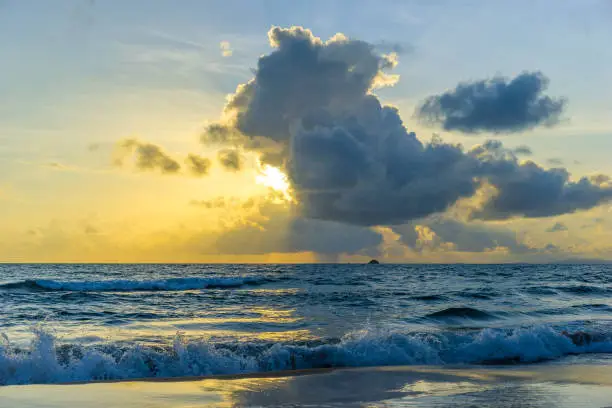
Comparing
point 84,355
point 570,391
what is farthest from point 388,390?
point 84,355

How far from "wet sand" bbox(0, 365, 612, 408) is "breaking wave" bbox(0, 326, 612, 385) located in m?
1.29

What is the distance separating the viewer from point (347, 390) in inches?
433

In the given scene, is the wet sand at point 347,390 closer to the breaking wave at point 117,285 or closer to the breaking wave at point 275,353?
the breaking wave at point 275,353

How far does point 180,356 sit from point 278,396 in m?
4.95

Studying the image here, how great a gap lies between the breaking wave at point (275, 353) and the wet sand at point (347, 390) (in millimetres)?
1295

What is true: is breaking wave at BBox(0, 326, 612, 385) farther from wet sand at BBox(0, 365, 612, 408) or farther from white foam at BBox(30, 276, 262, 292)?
white foam at BBox(30, 276, 262, 292)

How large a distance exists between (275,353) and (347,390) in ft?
14.4

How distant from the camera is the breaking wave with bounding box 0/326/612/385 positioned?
519 inches

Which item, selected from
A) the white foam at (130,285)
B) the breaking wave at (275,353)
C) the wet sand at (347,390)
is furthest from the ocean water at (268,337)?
the white foam at (130,285)

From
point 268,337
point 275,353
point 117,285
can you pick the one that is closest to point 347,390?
point 275,353

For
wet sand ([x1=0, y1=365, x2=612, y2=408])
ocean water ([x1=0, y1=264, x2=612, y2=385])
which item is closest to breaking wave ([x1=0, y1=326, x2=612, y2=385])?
ocean water ([x1=0, y1=264, x2=612, y2=385])

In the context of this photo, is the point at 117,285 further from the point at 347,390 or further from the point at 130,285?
the point at 347,390

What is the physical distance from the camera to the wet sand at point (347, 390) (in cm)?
965

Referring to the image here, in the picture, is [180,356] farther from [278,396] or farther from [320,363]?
[278,396]
